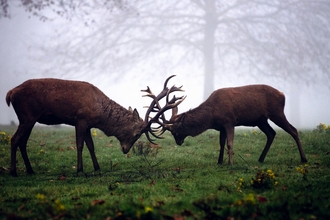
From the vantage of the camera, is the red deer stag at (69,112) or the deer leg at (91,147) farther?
the deer leg at (91,147)

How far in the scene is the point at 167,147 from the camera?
1248cm

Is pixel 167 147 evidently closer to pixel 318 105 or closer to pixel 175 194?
pixel 175 194

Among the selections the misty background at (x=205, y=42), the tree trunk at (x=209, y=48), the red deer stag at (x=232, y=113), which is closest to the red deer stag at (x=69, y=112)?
the red deer stag at (x=232, y=113)

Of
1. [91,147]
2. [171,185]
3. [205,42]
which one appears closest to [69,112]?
[91,147]

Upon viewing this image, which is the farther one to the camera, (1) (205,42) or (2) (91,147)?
(1) (205,42)

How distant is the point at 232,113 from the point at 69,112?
12.6 feet

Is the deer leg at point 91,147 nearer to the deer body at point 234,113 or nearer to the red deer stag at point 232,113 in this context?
the red deer stag at point 232,113

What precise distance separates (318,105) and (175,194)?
45.2 m

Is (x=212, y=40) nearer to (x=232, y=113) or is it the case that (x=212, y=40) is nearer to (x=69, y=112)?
(x=232, y=113)

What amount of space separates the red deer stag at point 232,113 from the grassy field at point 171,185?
79 centimetres

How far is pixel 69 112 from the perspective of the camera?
30.2 feet

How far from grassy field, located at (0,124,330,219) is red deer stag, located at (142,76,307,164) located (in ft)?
2.59

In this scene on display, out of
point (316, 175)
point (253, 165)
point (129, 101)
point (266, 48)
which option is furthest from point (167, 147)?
point (129, 101)

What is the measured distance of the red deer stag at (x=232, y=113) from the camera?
986 cm
